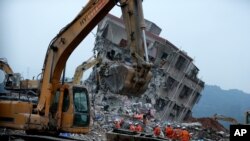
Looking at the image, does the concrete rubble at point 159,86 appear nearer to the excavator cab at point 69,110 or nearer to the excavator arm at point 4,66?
the excavator arm at point 4,66

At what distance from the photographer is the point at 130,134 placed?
958 cm

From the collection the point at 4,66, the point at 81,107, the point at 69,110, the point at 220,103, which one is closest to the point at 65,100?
the point at 69,110

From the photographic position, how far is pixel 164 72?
32844 millimetres

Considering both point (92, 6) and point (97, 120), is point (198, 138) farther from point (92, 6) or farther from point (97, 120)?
point (92, 6)

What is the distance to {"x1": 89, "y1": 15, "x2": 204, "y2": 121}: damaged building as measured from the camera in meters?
30.7

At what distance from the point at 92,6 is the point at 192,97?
25.5 metres

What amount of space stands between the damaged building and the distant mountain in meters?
7.10

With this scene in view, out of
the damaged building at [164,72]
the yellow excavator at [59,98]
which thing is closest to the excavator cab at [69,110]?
the yellow excavator at [59,98]

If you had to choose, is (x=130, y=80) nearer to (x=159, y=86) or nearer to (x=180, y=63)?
(x=159, y=86)

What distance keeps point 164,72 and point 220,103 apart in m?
19.0

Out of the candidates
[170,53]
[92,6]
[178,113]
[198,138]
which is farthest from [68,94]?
[178,113]

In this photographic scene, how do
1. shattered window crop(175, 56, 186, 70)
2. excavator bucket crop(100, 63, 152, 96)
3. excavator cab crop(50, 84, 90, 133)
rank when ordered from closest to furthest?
excavator bucket crop(100, 63, 152, 96) → excavator cab crop(50, 84, 90, 133) → shattered window crop(175, 56, 186, 70)

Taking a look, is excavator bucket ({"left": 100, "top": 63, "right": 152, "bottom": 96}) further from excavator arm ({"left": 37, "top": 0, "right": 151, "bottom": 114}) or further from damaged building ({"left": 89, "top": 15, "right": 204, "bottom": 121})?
damaged building ({"left": 89, "top": 15, "right": 204, "bottom": 121})

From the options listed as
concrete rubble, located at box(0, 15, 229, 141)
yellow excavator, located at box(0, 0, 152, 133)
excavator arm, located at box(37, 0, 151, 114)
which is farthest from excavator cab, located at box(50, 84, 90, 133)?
concrete rubble, located at box(0, 15, 229, 141)
